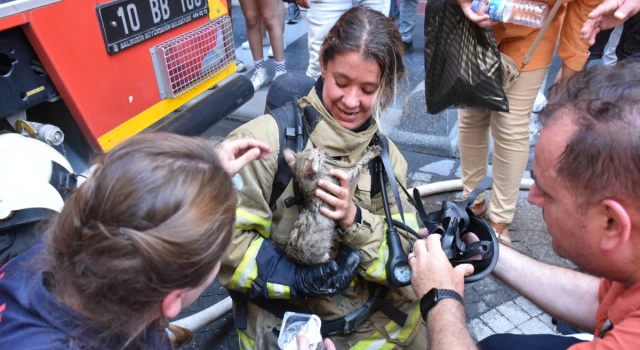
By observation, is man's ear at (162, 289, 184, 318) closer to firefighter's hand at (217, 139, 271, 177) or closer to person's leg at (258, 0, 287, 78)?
firefighter's hand at (217, 139, 271, 177)

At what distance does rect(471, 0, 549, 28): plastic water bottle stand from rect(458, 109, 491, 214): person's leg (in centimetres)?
68

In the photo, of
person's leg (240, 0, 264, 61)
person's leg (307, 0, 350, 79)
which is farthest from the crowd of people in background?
person's leg (240, 0, 264, 61)

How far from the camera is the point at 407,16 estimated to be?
6.07 metres

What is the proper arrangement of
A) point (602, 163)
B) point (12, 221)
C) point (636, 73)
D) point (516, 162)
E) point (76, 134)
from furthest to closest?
point (516, 162) → point (76, 134) → point (12, 221) → point (636, 73) → point (602, 163)

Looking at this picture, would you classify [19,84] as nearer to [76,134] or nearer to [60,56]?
[60,56]

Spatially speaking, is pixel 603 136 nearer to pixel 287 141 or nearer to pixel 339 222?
pixel 339 222

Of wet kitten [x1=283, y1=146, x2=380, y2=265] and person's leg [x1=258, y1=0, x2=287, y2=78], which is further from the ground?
wet kitten [x1=283, y1=146, x2=380, y2=265]

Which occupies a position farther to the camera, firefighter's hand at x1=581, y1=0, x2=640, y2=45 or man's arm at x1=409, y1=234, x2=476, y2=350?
firefighter's hand at x1=581, y1=0, x2=640, y2=45

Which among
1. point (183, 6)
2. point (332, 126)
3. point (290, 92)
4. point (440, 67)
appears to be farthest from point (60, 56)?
point (440, 67)

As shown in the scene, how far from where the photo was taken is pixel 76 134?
2.79 metres

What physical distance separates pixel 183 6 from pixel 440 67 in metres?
1.69

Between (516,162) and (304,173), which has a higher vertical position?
(304,173)

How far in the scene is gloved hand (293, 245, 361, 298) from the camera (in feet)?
5.80

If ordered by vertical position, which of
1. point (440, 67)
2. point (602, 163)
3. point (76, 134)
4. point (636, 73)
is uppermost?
point (636, 73)
